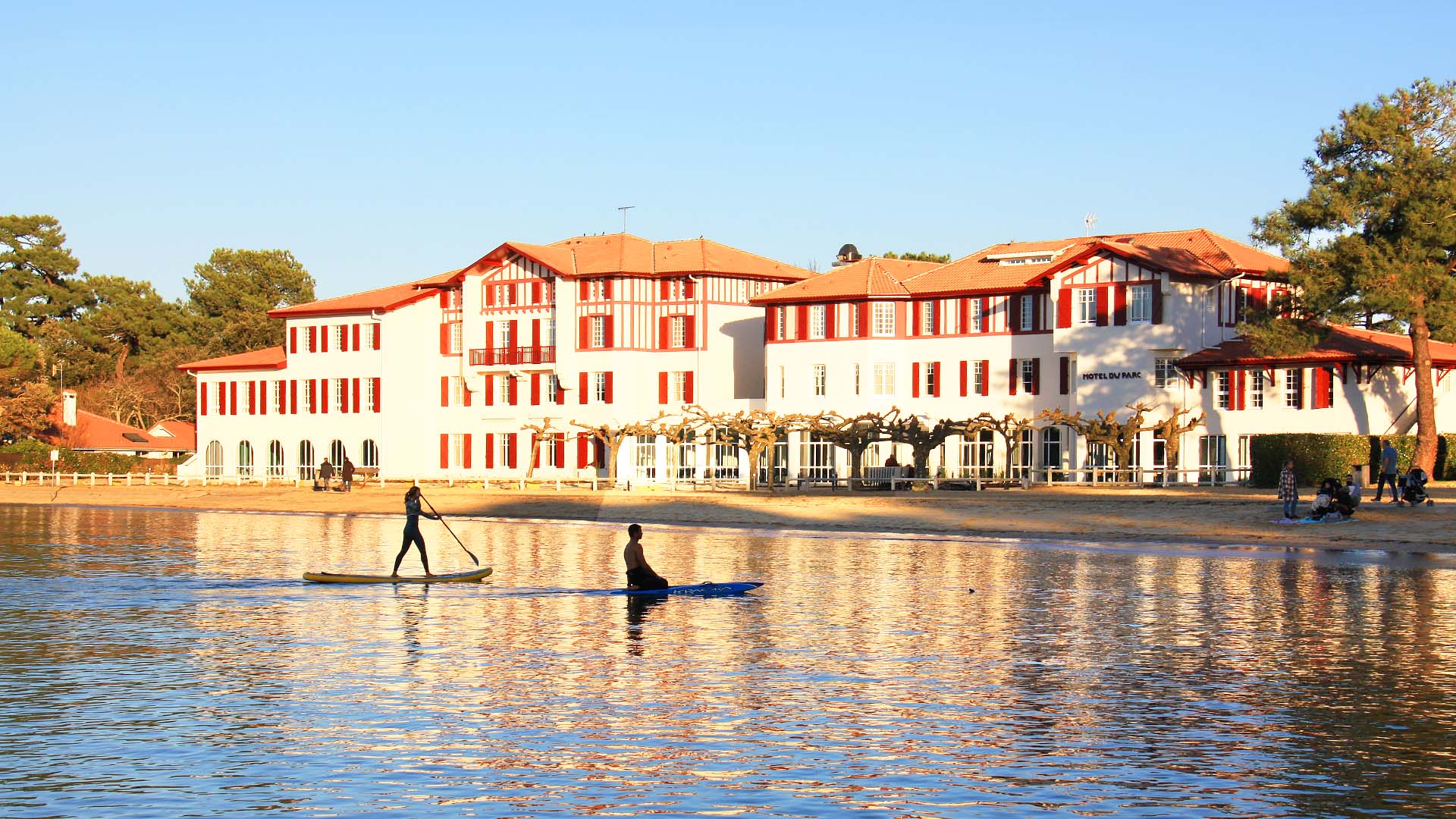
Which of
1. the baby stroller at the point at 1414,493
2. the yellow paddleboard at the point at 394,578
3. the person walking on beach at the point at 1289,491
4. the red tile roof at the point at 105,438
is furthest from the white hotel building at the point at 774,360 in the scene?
the yellow paddleboard at the point at 394,578

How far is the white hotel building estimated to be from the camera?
209 feet

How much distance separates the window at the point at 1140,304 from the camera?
2564 inches

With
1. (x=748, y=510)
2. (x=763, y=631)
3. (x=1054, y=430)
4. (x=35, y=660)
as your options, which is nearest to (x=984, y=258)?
(x=1054, y=430)

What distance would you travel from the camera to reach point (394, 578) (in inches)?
1258

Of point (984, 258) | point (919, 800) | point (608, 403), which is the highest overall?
point (984, 258)

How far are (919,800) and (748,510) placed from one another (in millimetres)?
43251

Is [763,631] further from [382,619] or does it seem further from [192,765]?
[192,765]

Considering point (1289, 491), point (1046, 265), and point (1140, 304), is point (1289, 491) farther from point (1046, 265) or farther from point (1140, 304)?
point (1046, 265)

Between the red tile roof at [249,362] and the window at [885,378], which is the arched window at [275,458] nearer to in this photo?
the red tile roof at [249,362]

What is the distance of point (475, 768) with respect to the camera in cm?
1485

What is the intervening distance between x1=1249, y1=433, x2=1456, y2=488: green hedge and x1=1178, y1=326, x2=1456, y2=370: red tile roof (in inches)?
133

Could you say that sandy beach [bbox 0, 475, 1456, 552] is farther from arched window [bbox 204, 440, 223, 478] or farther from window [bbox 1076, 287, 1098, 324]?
arched window [bbox 204, 440, 223, 478]

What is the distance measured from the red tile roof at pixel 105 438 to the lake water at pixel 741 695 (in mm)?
67751

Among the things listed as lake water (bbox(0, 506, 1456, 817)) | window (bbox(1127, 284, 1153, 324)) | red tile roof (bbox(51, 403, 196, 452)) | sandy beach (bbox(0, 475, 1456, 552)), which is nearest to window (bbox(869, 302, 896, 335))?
sandy beach (bbox(0, 475, 1456, 552))
